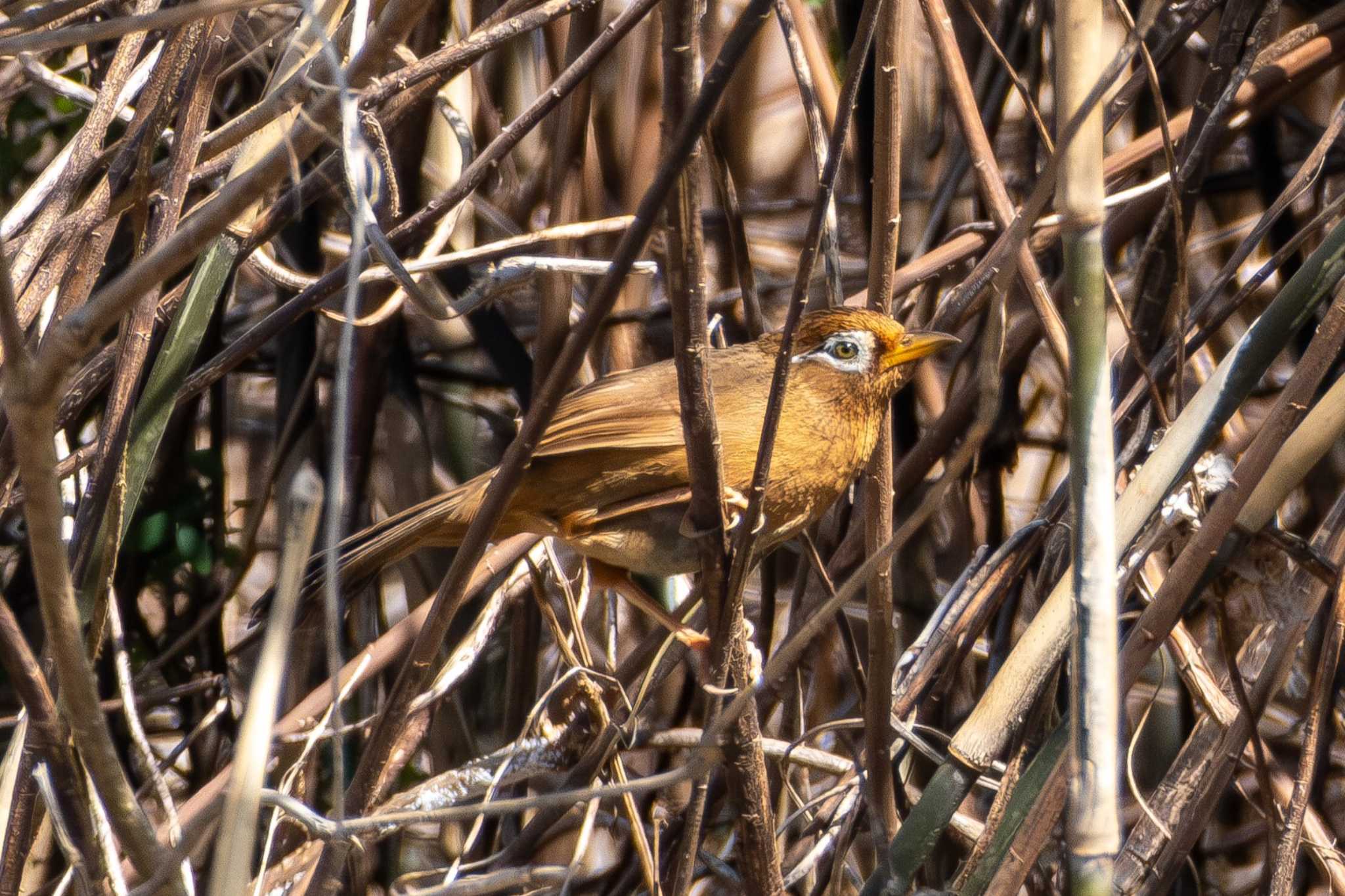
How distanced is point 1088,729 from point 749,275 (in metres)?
2.46

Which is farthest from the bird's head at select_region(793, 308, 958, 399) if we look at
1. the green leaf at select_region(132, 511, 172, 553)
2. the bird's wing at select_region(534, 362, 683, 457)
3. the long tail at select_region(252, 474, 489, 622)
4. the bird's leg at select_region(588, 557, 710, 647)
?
the green leaf at select_region(132, 511, 172, 553)

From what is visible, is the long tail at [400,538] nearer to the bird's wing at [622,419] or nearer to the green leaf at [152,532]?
the bird's wing at [622,419]

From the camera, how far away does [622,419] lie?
3004 millimetres

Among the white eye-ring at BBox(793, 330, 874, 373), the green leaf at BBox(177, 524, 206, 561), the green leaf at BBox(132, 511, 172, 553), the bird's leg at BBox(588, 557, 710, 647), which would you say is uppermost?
the white eye-ring at BBox(793, 330, 874, 373)

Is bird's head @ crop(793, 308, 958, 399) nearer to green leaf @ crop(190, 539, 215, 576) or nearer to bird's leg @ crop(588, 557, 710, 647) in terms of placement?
bird's leg @ crop(588, 557, 710, 647)

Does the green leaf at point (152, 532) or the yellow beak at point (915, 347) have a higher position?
the yellow beak at point (915, 347)

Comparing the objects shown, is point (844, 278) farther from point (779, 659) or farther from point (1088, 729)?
point (1088, 729)

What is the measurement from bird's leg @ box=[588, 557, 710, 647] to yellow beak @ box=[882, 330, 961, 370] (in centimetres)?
81

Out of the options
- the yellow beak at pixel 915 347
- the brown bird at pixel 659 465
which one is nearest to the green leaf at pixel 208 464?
the brown bird at pixel 659 465

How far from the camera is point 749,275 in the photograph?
142 inches

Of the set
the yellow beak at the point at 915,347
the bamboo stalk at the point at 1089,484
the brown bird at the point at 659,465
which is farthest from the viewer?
the yellow beak at the point at 915,347

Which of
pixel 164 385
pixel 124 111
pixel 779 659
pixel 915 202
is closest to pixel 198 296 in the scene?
pixel 164 385

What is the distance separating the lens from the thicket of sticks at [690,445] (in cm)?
147

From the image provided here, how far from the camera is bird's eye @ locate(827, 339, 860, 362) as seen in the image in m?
3.18
